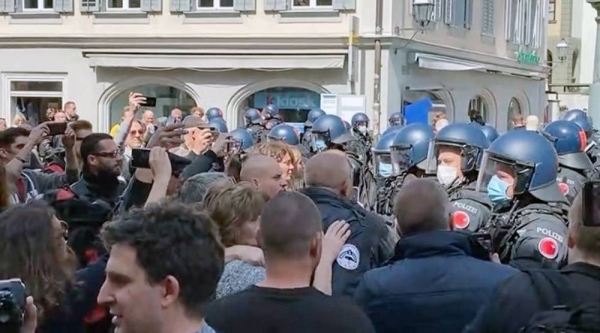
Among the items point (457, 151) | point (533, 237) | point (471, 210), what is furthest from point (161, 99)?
point (533, 237)

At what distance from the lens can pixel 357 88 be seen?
21781mm

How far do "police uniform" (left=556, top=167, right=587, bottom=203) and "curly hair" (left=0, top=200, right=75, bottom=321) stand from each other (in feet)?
16.8

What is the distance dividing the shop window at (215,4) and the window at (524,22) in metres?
11.4

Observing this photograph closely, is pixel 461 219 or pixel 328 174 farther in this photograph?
pixel 461 219

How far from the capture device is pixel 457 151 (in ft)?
24.2

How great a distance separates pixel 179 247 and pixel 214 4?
20.8 meters

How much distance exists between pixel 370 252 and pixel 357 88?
17.0 m

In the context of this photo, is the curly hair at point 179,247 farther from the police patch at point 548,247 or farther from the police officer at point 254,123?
the police officer at point 254,123

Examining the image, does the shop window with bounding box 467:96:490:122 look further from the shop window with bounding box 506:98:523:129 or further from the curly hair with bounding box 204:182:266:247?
the curly hair with bounding box 204:182:266:247

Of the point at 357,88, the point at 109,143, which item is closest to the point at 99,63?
the point at 357,88

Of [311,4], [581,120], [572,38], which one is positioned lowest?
[581,120]

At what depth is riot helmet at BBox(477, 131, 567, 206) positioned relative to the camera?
5.65 m

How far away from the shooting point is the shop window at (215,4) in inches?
896

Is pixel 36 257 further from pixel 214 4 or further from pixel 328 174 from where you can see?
pixel 214 4
